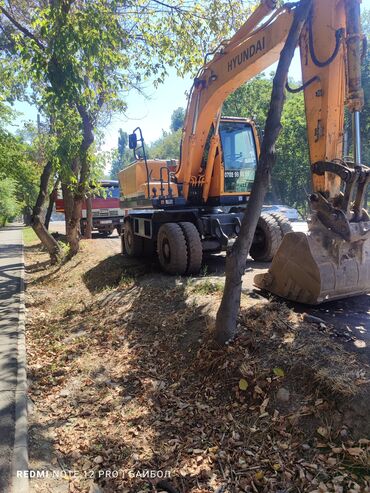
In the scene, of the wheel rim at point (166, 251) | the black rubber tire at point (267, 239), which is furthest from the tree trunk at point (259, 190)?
the black rubber tire at point (267, 239)

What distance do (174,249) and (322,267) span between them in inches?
131

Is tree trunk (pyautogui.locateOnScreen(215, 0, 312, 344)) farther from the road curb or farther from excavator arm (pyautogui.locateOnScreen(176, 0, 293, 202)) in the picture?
the road curb

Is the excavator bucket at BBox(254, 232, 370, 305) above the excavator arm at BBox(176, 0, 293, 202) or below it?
below

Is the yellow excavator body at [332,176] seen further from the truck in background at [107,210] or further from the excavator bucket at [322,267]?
the truck in background at [107,210]

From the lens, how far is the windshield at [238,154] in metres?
8.41

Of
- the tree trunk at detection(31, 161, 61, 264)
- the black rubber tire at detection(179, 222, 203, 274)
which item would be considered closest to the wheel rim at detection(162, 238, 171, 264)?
the black rubber tire at detection(179, 222, 203, 274)

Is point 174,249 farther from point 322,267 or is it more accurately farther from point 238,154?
point 322,267

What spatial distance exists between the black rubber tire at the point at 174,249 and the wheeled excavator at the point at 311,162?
0.02 meters

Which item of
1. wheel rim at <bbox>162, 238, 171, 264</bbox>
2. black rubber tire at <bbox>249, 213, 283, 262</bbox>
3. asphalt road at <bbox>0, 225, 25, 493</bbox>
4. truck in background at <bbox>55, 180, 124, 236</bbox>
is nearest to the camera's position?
asphalt road at <bbox>0, 225, 25, 493</bbox>

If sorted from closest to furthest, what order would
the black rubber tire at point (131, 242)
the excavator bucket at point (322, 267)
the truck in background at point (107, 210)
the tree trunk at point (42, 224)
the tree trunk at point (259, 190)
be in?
1. the tree trunk at point (259, 190)
2. the excavator bucket at point (322, 267)
3. the black rubber tire at point (131, 242)
4. the tree trunk at point (42, 224)
5. the truck in background at point (107, 210)

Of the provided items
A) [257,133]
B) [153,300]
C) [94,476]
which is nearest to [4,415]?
[94,476]

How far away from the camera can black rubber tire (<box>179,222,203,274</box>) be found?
24.8 ft

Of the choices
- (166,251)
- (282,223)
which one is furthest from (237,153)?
(166,251)

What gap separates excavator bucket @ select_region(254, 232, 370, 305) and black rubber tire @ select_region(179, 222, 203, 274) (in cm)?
256
